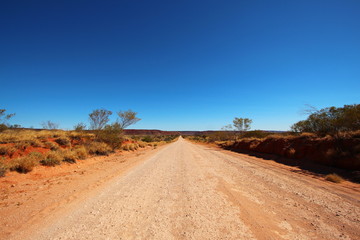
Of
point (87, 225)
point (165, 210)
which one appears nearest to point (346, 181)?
point (165, 210)

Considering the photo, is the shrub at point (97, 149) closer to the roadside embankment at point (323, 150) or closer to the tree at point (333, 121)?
the roadside embankment at point (323, 150)

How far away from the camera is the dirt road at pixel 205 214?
3154mm

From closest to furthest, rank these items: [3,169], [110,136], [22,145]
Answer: [3,169] → [22,145] → [110,136]

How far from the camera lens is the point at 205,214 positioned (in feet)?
12.8

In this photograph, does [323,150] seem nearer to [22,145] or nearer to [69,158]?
[69,158]

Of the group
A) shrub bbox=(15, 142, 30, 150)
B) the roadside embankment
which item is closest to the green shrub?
shrub bbox=(15, 142, 30, 150)

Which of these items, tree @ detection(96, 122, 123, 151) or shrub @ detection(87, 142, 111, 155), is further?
tree @ detection(96, 122, 123, 151)

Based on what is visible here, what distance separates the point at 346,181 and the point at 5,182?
1394 cm

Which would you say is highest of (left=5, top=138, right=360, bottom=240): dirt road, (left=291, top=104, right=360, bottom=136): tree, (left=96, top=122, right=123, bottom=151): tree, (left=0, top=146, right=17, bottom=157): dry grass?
(left=291, top=104, right=360, bottom=136): tree

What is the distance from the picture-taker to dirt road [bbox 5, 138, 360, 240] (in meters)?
3.15

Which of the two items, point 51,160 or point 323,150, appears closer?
point 51,160

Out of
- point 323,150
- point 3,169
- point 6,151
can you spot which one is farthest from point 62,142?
point 323,150

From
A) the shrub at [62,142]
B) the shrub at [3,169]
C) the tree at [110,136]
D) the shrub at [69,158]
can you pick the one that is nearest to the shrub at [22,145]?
the shrub at [69,158]

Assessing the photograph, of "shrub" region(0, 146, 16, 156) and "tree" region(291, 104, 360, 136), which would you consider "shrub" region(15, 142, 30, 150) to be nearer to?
"shrub" region(0, 146, 16, 156)
